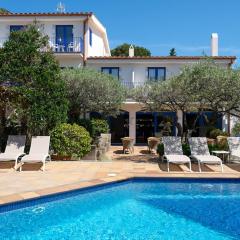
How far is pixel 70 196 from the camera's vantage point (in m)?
11.6

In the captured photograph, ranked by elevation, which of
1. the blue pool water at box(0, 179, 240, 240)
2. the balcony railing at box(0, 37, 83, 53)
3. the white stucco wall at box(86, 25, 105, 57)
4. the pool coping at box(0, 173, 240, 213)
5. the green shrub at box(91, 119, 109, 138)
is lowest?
the blue pool water at box(0, 179, 240, 240)

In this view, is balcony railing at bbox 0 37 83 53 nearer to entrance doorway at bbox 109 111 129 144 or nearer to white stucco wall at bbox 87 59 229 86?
white stucco wall at bbox 87 59 229 86

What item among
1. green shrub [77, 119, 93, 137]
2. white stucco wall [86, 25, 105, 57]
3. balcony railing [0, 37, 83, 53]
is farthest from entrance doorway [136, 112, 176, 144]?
green shrub [77, 119, 93, 137]

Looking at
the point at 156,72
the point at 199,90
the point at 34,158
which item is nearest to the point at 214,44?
the point at 156,72

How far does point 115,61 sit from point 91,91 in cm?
1037

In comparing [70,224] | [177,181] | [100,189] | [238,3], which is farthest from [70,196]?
[238,3]

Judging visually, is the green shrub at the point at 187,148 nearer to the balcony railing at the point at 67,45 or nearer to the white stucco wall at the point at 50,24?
the balcony railing at the point at 67,45

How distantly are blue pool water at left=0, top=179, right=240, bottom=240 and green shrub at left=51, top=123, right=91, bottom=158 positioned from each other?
204 inches

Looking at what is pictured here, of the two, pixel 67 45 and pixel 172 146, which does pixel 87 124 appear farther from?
Answer: pixel 67 45

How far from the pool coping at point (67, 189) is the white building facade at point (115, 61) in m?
16.8

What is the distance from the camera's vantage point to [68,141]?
17.9 metres

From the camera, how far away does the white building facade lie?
30547 mm

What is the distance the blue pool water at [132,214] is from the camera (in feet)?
28.6

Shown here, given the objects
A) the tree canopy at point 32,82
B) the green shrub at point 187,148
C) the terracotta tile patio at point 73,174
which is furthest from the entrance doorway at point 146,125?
the tree canopy at point 32,82
